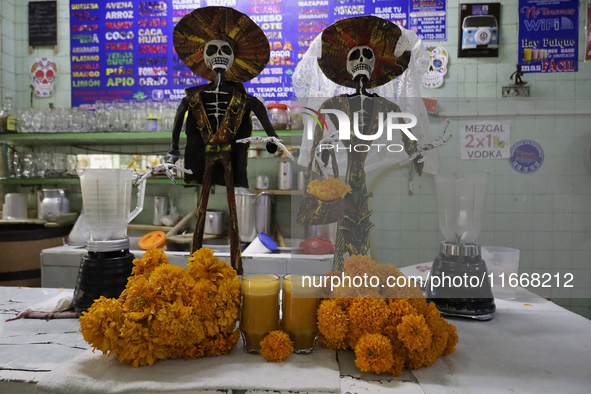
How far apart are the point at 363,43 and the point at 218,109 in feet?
1.74

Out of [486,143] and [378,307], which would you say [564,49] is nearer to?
[486,143]

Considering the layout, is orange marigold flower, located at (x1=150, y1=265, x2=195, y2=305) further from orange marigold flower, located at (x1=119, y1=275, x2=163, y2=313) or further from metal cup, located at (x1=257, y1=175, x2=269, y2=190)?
metal cup, located at (x1=257, y1=175, x2=269, y2=190)

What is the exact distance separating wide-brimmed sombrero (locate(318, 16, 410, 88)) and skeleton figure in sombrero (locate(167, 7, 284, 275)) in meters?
0.30

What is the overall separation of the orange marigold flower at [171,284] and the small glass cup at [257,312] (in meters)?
0.14

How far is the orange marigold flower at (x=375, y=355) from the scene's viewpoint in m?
0.79

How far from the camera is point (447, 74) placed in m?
2.91

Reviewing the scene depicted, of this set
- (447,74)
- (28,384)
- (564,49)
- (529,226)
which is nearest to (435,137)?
(529,226)

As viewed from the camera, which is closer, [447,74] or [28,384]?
[28,384]

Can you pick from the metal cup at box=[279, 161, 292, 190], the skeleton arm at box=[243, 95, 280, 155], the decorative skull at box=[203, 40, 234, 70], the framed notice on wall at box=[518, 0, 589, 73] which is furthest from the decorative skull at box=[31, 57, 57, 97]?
the framed notice on wall at box=[518, 0, 589, 73]

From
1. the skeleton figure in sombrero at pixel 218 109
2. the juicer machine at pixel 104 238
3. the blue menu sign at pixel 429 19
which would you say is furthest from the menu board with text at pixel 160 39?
the juicer machine at pixel 104 238

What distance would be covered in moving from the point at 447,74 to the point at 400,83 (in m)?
1.97

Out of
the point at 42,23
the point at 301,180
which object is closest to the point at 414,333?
the point at 301,180

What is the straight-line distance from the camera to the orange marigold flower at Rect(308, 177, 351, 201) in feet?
2.83

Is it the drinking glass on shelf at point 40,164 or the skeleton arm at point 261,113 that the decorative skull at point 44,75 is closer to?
the drinking glass on shelf at point 40,164
